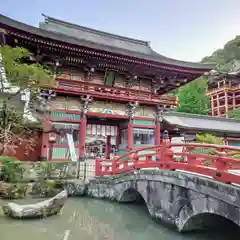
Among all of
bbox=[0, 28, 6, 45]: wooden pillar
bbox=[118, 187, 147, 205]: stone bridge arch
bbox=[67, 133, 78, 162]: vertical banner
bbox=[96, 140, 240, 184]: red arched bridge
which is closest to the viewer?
bbox=[96, 140, 240, 184]: red arched bridge

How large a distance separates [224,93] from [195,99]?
475 centimetres

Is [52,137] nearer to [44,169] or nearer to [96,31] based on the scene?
[44,169]

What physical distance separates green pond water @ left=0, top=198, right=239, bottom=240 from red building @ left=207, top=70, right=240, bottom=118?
2958 centimetres

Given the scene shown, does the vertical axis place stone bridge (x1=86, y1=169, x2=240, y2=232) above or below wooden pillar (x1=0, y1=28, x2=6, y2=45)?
below

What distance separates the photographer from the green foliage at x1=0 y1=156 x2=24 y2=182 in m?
9.75

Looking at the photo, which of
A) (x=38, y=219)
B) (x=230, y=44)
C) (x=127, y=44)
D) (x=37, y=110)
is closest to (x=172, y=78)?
(x=127, y=44)

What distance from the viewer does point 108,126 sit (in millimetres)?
16234

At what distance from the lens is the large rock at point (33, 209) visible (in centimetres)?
689

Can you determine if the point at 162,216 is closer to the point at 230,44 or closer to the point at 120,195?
the point at 120,195

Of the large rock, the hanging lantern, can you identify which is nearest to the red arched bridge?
the large rock

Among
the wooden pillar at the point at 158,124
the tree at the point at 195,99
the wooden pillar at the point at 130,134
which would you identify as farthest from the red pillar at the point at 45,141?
the tree at the point at 195,99

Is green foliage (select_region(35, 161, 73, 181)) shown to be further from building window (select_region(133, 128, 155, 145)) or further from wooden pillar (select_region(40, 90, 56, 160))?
building window (select_region(133, 128, 155, 145))

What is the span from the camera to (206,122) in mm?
21828

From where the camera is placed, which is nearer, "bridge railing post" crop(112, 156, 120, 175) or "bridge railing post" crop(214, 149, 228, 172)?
"bridge railing post" crop(214, 149, 228, 172)
